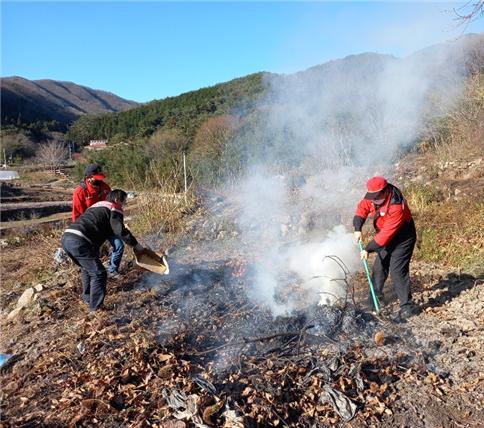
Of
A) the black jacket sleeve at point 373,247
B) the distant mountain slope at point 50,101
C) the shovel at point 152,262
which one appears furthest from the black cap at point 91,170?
the distant mountain slope at point 50,101

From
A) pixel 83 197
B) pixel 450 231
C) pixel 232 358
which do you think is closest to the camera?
pixel 232 358

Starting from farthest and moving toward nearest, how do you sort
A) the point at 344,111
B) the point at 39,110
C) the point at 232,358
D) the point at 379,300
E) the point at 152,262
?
the point at 39,110 < the point at 344,111 < the point at 152,262 < the point at 379,300 < the point at 232,358

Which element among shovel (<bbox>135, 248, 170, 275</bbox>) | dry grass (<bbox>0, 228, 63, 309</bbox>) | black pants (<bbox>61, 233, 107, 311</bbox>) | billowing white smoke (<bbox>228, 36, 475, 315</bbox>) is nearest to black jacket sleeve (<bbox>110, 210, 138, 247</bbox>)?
black pants (<bbox>61, 233, 107, 311</bbox>)

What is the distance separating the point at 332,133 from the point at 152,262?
23.8ft

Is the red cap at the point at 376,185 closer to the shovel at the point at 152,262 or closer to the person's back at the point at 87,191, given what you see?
the shovel at the point at 152,262

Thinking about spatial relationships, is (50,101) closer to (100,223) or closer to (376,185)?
(100,223)

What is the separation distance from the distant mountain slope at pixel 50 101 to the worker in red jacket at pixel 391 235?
7836cm

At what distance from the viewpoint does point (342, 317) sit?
4.49m

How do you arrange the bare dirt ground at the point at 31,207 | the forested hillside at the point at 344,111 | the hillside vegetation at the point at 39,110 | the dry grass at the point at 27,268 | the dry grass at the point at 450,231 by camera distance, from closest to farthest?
the dry grass at the point at 450,231 → the dry grass at the point at 27,268 → the forested hillside at the point at 344,111 → the bare dirt ground at the point at 31,207 → the hillside vegetation at the point at 39,110

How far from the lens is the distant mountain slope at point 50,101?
85.0 metres

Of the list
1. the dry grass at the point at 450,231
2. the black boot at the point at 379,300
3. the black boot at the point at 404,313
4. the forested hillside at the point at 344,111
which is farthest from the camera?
the forested hillside at the point at 344,111

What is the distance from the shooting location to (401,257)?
15.8 ft

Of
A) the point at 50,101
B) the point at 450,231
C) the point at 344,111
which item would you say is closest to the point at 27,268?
the point at 450,231

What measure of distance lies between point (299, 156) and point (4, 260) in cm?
784
